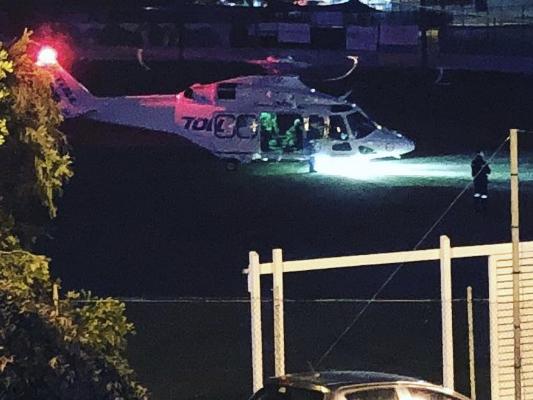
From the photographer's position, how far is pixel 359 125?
34.2m

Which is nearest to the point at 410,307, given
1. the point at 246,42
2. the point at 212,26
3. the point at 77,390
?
the point at 77,390

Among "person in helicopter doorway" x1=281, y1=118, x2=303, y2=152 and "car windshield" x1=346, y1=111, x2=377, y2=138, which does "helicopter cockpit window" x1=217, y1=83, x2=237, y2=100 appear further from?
"car windshield" x1=346, y1=111, x2=377, y2=138

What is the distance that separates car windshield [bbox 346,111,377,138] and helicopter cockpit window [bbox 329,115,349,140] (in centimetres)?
21

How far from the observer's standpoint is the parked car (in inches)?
344

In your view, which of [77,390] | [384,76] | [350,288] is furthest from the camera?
[384,76]

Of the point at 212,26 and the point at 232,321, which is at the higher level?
the point at 212,26

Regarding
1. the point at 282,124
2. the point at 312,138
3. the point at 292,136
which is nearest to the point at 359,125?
the point at 312,138

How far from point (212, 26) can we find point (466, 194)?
40.3 meters

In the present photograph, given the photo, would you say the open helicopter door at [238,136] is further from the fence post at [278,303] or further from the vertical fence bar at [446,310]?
the fence post at [278,303]

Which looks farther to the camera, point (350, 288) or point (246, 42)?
point (246, 42)

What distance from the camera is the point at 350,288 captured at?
19.0m

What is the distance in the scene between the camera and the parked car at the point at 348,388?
344 inches

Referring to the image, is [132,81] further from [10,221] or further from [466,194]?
[10,221]

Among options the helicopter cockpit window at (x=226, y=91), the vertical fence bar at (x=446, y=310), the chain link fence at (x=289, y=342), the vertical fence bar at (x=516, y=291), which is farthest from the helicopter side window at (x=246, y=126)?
the vertical fence bar at (x=516, y=291)
